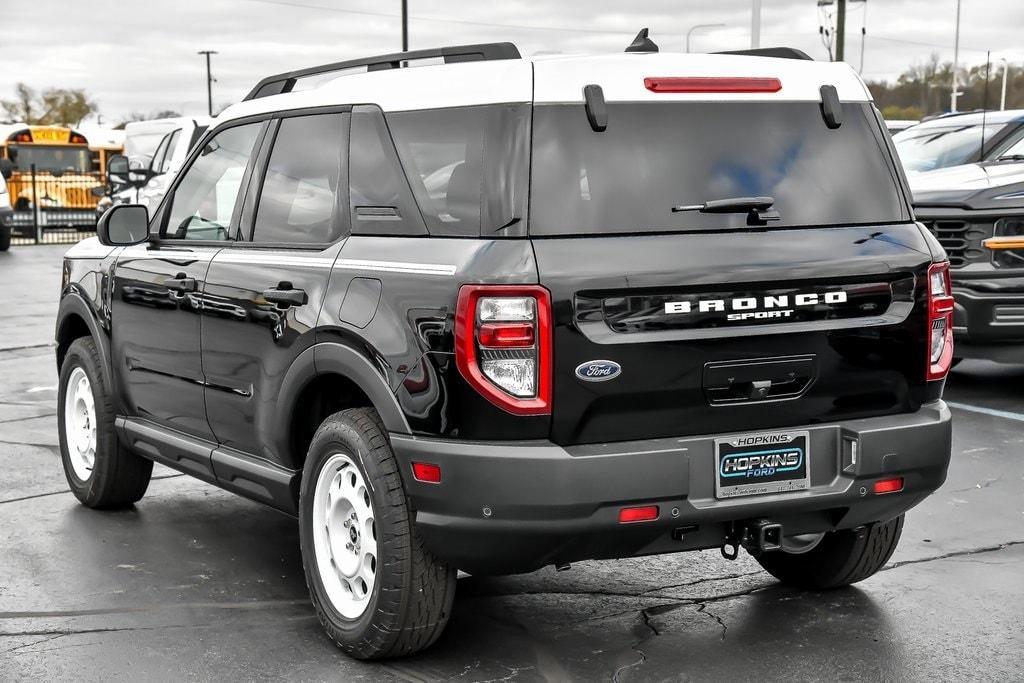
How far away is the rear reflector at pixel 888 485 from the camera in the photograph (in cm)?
436

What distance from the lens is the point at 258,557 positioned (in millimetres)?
5754

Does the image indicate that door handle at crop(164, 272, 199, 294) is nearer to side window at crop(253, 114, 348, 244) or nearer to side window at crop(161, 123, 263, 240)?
side window at crop(161, 123, 263, 240)

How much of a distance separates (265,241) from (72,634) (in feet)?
4.99

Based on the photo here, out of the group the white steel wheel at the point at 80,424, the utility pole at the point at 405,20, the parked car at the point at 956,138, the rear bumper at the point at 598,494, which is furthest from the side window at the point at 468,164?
the utility pole at the point at 405,20

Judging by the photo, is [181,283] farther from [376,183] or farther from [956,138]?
[956,138]

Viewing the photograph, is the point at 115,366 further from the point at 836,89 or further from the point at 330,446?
the point at 836,89

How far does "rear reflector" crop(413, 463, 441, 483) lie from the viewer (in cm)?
405

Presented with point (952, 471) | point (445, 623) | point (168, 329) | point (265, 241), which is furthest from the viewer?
point (952, 471)

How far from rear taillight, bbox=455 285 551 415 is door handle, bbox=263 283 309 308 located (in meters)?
0.91

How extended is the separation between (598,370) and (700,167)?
0.74 meters

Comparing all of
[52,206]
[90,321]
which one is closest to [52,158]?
[52,206]

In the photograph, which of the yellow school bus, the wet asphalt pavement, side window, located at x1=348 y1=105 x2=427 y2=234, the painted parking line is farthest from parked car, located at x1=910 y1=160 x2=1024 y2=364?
the yellow school bus

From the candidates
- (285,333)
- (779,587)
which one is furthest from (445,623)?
(779,587)

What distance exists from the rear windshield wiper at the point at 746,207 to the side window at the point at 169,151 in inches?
759
